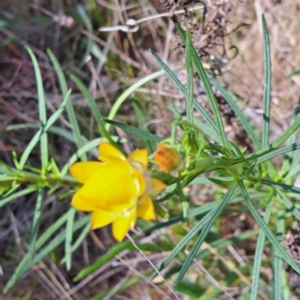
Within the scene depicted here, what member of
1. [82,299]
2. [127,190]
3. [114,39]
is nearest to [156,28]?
[114,39]

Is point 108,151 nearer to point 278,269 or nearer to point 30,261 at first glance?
point 278,269

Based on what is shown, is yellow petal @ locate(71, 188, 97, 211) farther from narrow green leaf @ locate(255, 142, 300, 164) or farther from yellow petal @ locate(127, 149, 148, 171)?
narrow green leaf @ locate(255, 142, 300, 164)


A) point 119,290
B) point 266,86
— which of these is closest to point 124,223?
point 266,86

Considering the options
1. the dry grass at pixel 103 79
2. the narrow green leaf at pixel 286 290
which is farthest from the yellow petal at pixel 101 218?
the dry grass at pixel 103 79

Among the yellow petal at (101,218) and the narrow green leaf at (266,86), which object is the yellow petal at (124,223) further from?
the narrow green leaf at (266,86)

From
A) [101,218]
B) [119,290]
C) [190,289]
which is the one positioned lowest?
[119,290]

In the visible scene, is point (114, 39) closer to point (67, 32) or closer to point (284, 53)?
point (67, 32)

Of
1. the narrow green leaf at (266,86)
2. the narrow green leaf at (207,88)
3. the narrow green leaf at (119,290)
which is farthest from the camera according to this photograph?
the narrow green leaf at (119,290)
